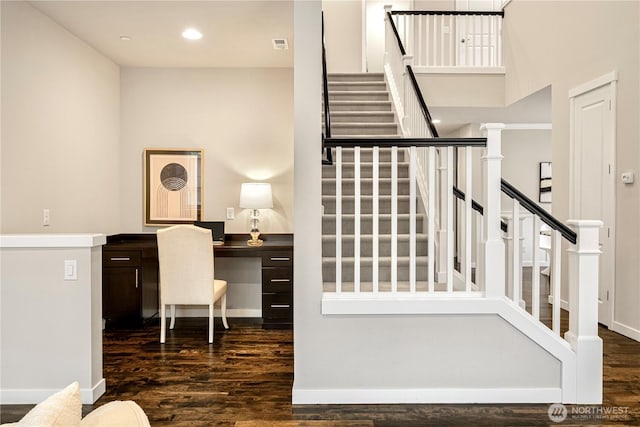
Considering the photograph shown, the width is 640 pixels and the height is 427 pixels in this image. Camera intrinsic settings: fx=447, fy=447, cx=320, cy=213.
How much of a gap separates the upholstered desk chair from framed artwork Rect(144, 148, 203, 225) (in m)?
1.03

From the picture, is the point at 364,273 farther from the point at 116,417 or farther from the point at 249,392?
the point at 116,417

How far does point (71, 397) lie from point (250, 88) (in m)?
4.31

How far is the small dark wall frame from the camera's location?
8344 millimetres

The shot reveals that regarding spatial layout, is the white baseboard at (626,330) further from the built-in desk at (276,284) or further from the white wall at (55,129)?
the white wall at (55,129)

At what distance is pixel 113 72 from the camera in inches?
186

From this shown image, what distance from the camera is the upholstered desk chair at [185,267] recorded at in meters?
3.86

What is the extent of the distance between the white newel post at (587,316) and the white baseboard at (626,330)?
5.08 ft

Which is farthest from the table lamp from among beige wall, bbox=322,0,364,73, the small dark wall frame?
the small dark wall frame

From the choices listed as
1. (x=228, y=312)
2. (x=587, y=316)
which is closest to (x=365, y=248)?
(x=587, y=316)

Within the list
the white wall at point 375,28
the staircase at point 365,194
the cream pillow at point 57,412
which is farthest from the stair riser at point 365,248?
the white wall at point 375,28

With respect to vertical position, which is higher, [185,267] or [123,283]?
[185,267]

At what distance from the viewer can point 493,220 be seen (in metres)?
2.64

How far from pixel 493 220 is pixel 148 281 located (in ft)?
11.0

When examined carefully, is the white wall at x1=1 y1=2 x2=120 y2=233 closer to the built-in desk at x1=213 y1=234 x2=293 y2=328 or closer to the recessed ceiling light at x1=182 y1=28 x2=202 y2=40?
the recessed ceiling light at x1=182 y1=28 x2=202 y2=40
